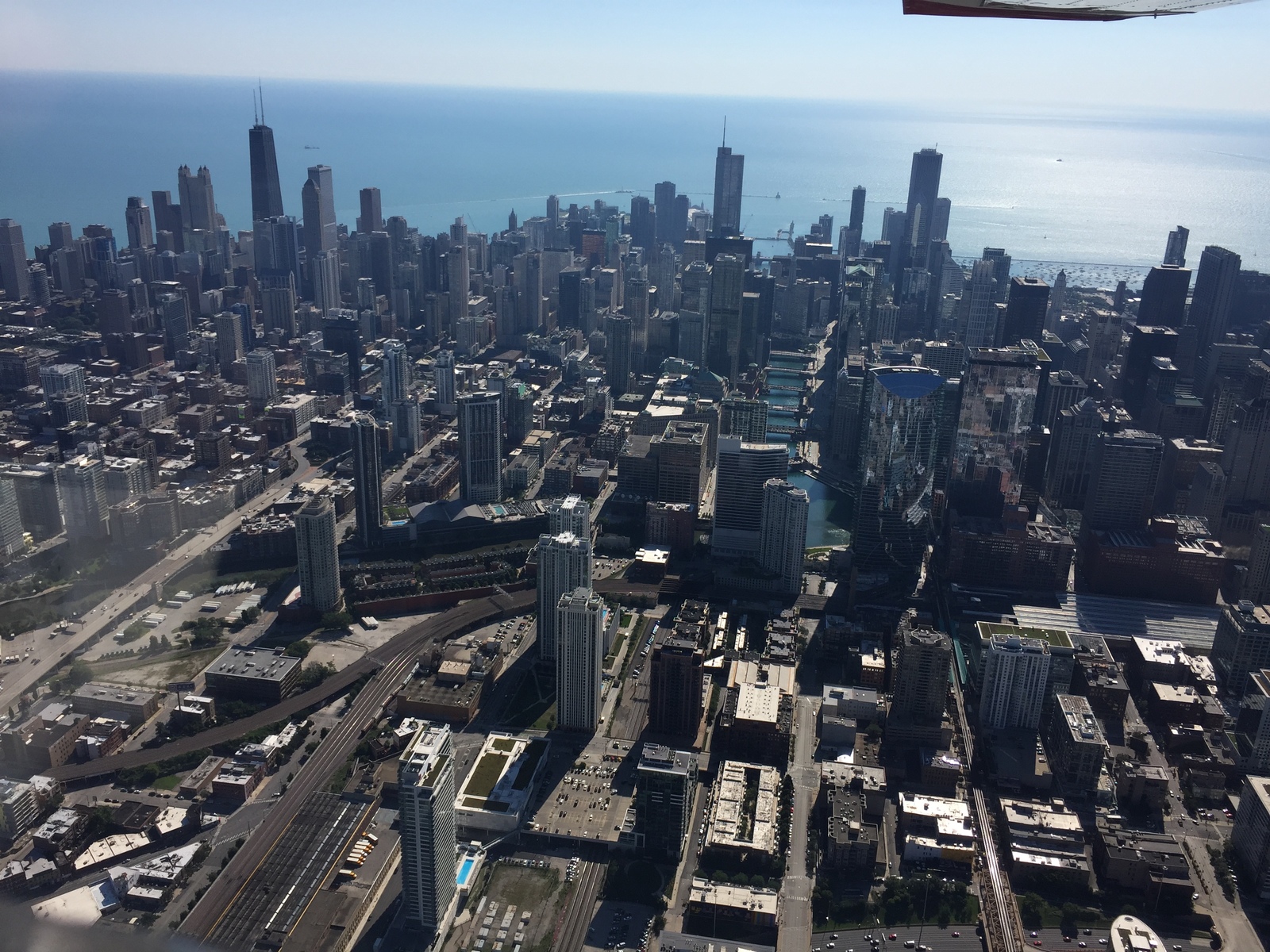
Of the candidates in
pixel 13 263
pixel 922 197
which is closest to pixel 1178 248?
pixel 922 197

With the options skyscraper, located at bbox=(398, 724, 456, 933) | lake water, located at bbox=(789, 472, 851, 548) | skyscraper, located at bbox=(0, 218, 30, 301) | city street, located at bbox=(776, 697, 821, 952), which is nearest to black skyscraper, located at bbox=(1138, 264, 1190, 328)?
lake water, located at bbox=(789, 472, 851, 548)

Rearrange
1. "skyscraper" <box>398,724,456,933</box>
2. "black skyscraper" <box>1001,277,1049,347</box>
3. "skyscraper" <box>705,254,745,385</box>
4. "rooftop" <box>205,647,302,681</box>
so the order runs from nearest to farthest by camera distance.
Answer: "skyscraper" <box>398,724,456,933</box> → "rooftop" <box>205,647,302,681</box> → "black skyscraper" <box>1001,277,1049,347</box> → "skyscraper" <box>705,254,745,385</box>

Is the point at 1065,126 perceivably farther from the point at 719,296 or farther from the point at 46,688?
the point at 46,688

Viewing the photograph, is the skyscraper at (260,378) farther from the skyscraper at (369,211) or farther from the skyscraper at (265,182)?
the skyscraper at (369,211)

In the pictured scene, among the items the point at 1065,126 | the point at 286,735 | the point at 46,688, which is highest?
the point at 1065,126

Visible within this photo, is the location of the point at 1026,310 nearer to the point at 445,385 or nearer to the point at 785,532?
the point at 785,532

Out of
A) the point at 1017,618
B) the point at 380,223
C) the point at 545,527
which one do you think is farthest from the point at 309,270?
the point at 1017,618

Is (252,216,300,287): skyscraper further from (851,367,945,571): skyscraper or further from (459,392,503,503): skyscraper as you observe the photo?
(851,367,945,571): skyscraper
